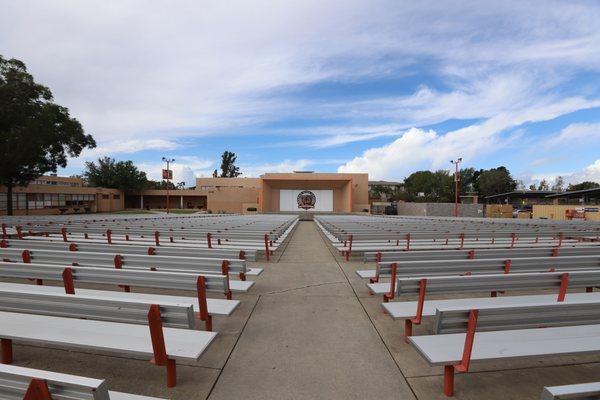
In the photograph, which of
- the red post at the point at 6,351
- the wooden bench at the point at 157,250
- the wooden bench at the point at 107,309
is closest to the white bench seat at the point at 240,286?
the wooden bench at the point at 157,250

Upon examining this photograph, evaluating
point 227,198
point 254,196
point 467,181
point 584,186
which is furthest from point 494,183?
point 227,198

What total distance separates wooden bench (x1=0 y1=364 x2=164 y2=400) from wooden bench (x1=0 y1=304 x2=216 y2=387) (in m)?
0.75

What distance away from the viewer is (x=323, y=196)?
150 feet

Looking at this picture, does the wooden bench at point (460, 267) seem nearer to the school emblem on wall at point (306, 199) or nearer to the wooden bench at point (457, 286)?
the wooden bench at point (457, 286)

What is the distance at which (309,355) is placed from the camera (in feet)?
10.6

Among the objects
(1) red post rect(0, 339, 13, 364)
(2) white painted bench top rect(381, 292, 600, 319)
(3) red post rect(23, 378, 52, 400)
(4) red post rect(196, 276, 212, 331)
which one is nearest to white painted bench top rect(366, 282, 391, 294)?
(2) white painted bench top rect(381, 292, 600, 319)

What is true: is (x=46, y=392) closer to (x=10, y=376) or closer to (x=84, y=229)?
(x=10, y=376)

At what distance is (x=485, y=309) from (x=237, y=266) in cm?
323

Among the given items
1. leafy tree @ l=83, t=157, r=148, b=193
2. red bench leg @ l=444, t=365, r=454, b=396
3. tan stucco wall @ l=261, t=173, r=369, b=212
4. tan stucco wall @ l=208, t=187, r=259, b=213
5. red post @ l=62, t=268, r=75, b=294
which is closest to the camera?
red bench leg @ l=444, t=365, r=454, b=396

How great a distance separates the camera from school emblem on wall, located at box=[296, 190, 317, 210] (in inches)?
1773

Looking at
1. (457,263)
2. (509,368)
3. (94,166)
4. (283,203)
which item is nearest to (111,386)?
(509,368)

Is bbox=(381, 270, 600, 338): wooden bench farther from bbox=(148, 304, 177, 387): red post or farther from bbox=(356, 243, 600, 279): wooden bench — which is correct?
bbox=(148, 304, 177, 387): red post

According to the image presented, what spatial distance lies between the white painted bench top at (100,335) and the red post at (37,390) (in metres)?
0.89

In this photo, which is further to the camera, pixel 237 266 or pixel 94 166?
pixel 94 166
